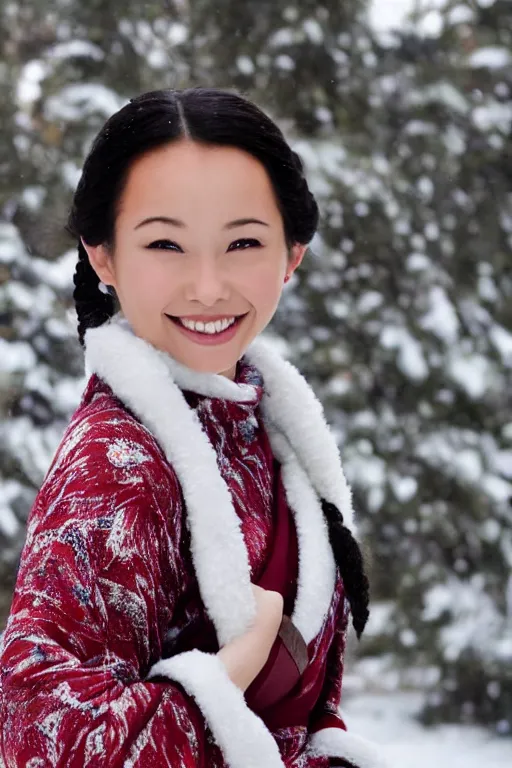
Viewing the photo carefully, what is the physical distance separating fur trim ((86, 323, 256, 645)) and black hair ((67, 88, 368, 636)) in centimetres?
14

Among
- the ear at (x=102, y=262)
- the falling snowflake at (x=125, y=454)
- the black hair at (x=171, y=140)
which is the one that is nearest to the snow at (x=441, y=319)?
the black hair at (x=171, y=140)

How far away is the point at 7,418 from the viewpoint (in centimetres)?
289

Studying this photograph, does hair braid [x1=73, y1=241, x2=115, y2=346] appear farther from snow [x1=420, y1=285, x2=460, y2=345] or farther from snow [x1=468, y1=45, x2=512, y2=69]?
snow [x1=468, y1=45, x2=512, y2=69]

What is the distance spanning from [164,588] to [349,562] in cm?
33

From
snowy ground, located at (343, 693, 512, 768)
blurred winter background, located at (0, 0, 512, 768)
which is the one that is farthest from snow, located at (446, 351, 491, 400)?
snowy ground, located at (343, 693, 512, 768)

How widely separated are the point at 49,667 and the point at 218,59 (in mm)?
2652

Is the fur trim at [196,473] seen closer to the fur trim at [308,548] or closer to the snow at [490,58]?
the fur trim at [308,548]

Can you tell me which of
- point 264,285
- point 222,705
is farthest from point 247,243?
point 222,705

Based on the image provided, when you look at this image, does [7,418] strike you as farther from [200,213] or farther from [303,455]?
[200,213]

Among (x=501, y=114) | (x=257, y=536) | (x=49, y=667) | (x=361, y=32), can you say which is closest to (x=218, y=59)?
(x=361, y=32)

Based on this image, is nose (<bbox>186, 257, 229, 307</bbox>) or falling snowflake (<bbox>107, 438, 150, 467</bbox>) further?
nose (<bbox>186, 257, 229, 307</bbox>)

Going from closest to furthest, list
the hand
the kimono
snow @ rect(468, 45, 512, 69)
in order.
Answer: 1. the kimono
2. the hand
3. snow @ rect(468, 45, 512, 69)

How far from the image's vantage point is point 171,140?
108 cm

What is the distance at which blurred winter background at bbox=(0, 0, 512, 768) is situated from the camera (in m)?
3.12
